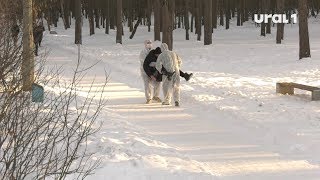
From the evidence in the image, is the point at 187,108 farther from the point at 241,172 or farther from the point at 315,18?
the point at 315,18

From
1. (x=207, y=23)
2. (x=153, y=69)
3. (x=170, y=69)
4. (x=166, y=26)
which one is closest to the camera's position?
(x=170, y=69)

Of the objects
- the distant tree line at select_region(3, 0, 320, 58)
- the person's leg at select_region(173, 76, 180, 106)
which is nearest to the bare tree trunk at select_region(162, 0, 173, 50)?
the distant tree line at select_region(3, 0, 320, 58)

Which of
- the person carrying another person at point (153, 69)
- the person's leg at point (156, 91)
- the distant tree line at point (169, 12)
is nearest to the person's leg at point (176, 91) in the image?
the person carrying another person at point (153, 69)

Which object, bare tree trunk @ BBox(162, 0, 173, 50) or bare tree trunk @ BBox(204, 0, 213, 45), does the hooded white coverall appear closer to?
bare tree trunk @ BBox(162, 0, 173, 50)

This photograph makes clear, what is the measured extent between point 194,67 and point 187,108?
34.3 ft

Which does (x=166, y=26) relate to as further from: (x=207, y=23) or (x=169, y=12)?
(x=207, y=23)

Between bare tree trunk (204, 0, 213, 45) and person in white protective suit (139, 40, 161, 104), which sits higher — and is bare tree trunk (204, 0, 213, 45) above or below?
above

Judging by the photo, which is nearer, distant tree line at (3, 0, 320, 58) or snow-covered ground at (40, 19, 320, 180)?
snow-covered ground at (40, 19, 320, 180)

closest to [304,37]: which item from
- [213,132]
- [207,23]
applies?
[207,23]

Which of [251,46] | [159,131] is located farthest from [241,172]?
[251,46]

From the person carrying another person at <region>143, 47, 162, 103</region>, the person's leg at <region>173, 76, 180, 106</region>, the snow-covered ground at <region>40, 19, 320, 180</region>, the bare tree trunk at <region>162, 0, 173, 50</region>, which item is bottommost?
the snow-covered ground at <region>40, 19, 320, 180</region>

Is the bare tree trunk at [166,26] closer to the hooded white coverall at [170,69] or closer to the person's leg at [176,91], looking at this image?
the hooded white coverall at [170,69]

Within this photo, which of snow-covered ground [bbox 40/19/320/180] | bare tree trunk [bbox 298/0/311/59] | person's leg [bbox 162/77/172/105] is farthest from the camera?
bare tree trunk [bbox 298/0/311/59]

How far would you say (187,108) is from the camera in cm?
1187
